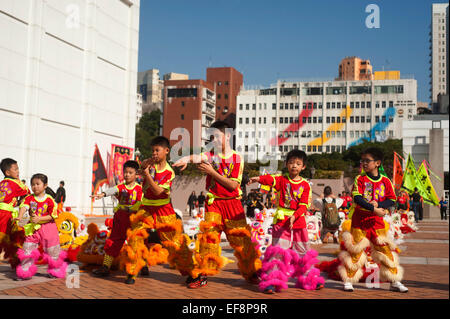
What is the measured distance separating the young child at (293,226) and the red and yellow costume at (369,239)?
18.8 inches

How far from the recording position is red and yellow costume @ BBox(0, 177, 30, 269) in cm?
767

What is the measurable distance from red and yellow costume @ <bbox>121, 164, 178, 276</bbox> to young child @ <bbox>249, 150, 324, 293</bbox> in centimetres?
130

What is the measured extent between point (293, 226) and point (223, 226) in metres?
0.96

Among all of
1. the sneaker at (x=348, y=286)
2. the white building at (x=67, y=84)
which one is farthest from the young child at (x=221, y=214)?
the white building at (x=67, y=84)

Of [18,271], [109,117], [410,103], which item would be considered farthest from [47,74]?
[410,103]

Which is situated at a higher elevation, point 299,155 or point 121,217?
point 299,155

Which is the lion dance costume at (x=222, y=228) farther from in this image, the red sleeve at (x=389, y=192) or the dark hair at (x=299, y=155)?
the red sleeve at (x=389, y=192)

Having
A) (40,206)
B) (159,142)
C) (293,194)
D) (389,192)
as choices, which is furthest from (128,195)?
(389,192)

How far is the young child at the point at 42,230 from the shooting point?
7.15m

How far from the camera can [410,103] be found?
85.4 metres

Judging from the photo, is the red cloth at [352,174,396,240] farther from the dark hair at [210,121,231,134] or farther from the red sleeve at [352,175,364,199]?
the dark hair at [210,121,231,134]

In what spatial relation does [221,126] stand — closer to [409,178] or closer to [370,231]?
[370,231]

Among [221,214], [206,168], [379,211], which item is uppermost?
[206,168]

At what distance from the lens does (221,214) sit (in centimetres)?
643
